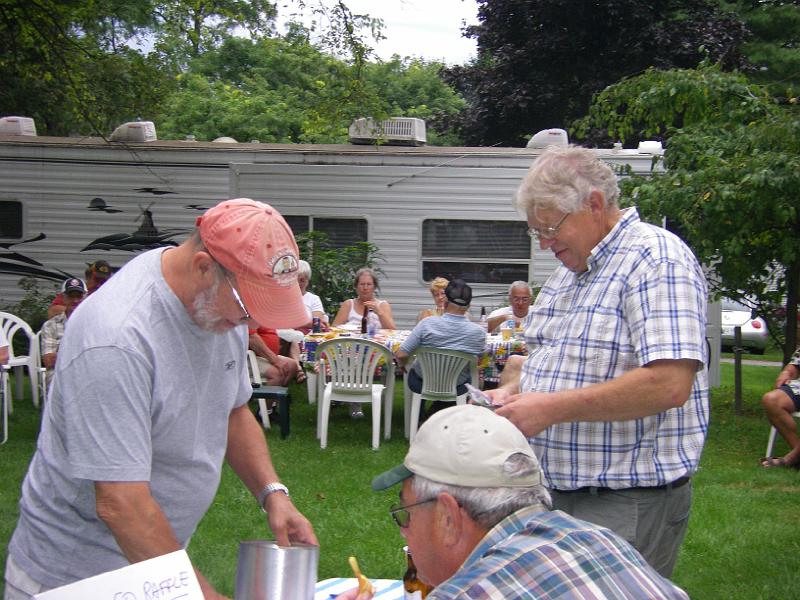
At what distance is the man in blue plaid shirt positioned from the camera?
2535mm

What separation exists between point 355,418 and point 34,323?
488cm

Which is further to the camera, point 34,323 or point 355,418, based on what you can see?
point 34,323

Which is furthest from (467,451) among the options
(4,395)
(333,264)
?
(333,264)

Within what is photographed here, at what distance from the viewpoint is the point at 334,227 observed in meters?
12.7

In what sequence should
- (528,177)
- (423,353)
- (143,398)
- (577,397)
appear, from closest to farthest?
(143,398) < (577,397) < (528,177) < (423,353)

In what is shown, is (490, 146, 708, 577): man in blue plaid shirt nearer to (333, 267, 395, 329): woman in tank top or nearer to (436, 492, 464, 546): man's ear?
(436, 492, 464, 546): man's ear

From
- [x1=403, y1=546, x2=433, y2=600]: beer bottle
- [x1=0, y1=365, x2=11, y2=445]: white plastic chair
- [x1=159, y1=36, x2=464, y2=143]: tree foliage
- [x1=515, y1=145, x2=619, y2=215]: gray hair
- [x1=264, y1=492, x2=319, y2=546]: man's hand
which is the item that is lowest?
[x1=0, y1=365, x2=11, y2=445]: white plastic chair

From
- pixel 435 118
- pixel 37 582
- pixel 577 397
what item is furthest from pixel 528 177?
pixel 435 118

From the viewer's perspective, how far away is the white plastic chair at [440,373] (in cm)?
858

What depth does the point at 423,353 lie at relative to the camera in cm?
865

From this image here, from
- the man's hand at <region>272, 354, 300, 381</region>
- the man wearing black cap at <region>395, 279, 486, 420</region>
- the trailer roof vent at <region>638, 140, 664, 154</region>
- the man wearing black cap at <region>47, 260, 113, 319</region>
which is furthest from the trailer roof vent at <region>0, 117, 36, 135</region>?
the trailer roof vent at <region>638, 140, 664, 154</region>

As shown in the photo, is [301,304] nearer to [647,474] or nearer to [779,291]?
[647,474]

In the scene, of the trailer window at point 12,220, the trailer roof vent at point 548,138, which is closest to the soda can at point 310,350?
the trailer roof vent at point 548,138

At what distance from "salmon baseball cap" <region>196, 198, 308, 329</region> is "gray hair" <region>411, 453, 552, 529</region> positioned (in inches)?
A: 21.3
